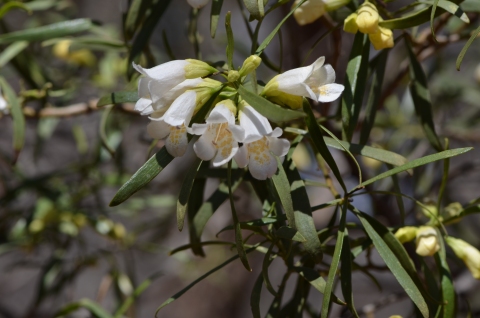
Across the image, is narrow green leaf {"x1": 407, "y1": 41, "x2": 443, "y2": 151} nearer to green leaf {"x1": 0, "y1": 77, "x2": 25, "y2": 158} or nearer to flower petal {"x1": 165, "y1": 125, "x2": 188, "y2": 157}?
flower petal {"x1": 165, "y1": 125, "x2": 188, "y2": 157}

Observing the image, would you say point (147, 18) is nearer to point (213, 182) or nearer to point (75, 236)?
Result: point (75, 236)

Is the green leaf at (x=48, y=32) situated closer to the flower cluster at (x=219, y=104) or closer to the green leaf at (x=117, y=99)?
the green leaf at (x=117, y=99)

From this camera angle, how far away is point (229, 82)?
0.67 meters

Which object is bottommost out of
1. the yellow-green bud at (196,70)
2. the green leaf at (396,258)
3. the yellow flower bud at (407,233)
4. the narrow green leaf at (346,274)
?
the yellow flower bud at (407,233)

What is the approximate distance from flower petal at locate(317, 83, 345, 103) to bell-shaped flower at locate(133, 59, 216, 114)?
0.50ft

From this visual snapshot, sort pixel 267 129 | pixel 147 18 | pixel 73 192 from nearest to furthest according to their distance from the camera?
pixel 267 129 → pixel 147 18 → pixel 73 192

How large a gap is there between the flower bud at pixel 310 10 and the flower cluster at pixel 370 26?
0.26 ft

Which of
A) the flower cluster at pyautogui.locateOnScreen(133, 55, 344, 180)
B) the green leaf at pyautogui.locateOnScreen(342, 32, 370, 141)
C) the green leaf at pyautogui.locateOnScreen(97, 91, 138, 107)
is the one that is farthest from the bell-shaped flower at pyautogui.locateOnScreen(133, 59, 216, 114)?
the green leaf at pyautogui.locateOnScreen(342, 32, 370, 141)

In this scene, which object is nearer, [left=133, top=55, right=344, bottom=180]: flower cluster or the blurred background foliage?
[left=133, top=55, right=344, bottom=180]: flower cluster

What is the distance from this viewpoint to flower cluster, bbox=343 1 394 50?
0.74 metres

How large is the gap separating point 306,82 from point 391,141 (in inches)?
47.3

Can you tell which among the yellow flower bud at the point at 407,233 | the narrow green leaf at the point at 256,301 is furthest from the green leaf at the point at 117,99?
the yellow flower bud at the point at 407,233

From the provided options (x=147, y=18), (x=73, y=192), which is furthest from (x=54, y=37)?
(x=73, y=192)

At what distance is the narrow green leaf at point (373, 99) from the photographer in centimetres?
83
